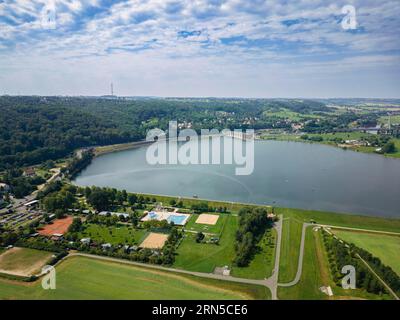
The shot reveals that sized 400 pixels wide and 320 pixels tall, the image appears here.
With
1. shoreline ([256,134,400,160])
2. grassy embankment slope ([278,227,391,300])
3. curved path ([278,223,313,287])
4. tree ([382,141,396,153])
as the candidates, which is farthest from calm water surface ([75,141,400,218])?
grassy embankment slope ([278,227,391,300])

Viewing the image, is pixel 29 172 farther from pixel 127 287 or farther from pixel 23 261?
pixel 127 287

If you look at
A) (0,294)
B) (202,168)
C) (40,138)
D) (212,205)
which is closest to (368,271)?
(212,205)

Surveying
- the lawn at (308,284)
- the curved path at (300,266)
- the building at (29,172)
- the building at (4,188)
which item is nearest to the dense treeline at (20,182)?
the building at (4,188)

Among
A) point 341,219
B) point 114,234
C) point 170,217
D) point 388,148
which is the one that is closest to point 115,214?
point 114,234

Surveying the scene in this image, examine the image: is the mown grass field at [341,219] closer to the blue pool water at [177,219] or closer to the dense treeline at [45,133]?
the blue pool water at [177,219]

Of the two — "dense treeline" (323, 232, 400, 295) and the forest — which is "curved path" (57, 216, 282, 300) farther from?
the forest
